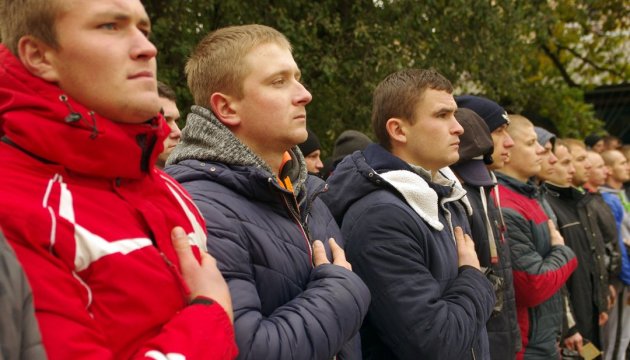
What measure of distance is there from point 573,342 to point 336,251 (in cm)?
348

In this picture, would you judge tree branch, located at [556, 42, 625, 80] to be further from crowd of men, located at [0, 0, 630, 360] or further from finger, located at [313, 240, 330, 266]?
finger, located at [313, 240, 330, 266]

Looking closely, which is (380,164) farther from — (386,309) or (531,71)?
A: (531,71)

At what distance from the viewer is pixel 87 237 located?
5.47 ft

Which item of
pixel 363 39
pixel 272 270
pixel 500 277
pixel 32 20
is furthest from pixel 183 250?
pixel 363 39

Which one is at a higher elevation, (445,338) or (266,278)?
(266,278)

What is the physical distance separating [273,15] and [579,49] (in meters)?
10.5

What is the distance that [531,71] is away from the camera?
52.0 ft

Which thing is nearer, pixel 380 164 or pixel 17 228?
pixel 17 228

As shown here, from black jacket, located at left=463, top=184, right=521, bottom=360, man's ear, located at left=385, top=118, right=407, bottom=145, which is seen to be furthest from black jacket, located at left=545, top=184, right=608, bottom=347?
man's ear, located at left=385, top=118, right=407, bottom=145

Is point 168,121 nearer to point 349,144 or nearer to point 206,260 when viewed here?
point 206,260

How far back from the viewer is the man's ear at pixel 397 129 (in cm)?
370

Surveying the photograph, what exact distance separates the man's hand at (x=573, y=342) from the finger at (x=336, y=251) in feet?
11.2

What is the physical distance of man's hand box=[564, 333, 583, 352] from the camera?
213 inches

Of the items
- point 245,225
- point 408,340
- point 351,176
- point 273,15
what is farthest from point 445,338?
point 273,15
